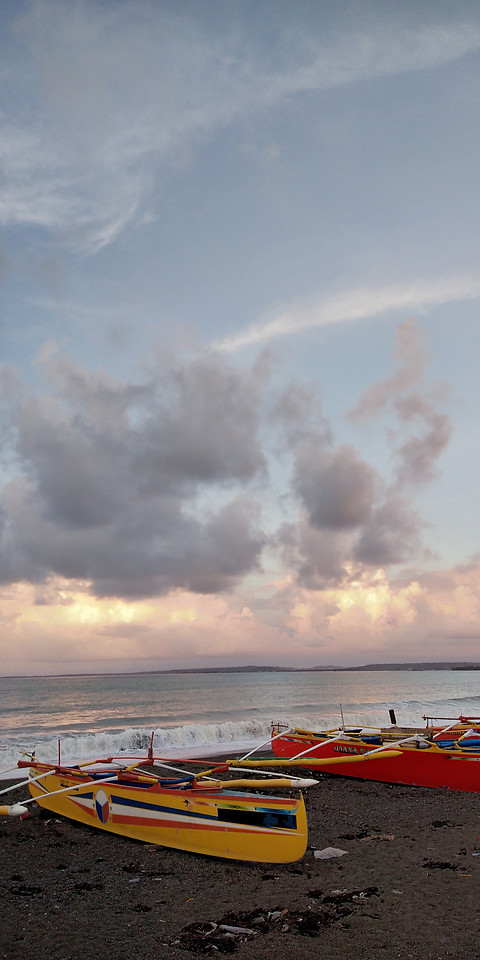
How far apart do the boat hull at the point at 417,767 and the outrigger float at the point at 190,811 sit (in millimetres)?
3850

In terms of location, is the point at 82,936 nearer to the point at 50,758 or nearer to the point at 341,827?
the point at 341,827

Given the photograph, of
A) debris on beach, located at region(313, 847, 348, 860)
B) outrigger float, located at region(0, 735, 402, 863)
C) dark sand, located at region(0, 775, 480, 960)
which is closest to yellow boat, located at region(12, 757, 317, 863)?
outrigger float, located at region(0, 735, 402, 863)

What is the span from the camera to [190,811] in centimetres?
893

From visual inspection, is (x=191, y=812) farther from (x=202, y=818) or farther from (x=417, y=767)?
(x=417, y=767)


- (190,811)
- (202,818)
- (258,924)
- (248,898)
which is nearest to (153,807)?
(190,811)

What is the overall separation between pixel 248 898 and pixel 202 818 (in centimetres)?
187

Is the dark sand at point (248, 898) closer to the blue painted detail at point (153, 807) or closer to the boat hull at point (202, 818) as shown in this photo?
the boat hull at point (202, 818)

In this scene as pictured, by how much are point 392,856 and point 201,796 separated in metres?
3.09

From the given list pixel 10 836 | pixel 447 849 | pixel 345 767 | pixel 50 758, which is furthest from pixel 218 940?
pixel 50 758

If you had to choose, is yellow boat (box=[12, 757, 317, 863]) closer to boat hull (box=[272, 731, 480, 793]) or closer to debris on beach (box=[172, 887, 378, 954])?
debris on beach (box=[172, 887, 378, 954])

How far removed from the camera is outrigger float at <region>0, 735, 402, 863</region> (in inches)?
324

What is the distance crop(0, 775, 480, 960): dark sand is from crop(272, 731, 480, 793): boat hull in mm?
3148

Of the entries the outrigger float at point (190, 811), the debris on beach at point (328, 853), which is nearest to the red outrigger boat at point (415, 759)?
the debris on beach at point (328, 853)

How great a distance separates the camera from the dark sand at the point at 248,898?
5.77 m
